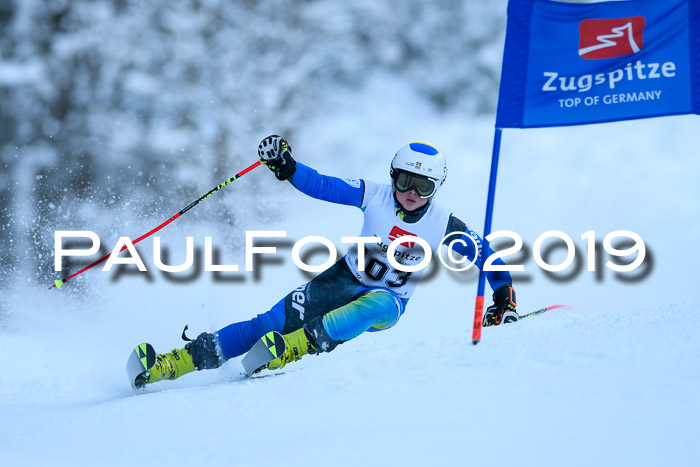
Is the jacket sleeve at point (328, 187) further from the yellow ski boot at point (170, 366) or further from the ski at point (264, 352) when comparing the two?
the yellow ski boot at point (170, 366)

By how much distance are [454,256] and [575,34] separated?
147 centimetres

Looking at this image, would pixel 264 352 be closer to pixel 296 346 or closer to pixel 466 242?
pixel 296 346

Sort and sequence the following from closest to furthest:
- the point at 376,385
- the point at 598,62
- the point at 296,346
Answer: the point at 376,385
the point at 598,62
the point at 296,346

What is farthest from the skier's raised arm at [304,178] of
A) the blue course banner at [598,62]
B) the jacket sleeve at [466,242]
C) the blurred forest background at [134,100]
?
the blurred forest background at [134,100]

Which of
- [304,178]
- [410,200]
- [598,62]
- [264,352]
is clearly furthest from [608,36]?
[264,352]

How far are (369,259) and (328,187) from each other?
18.2 inches

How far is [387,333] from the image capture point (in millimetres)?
6633

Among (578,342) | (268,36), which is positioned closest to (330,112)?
(268,36)

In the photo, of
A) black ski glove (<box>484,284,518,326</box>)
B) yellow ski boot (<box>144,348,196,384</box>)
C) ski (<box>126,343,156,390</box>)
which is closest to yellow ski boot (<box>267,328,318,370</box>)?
yellow ski boot (<box>144,348,196,384</box>)

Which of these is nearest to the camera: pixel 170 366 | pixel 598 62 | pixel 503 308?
pixel 598 62

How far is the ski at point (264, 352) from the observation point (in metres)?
3.46

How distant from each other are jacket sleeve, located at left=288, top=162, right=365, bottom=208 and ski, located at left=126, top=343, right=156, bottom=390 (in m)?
1.18

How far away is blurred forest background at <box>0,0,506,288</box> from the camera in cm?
1083

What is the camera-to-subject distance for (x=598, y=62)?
11.2 ft
